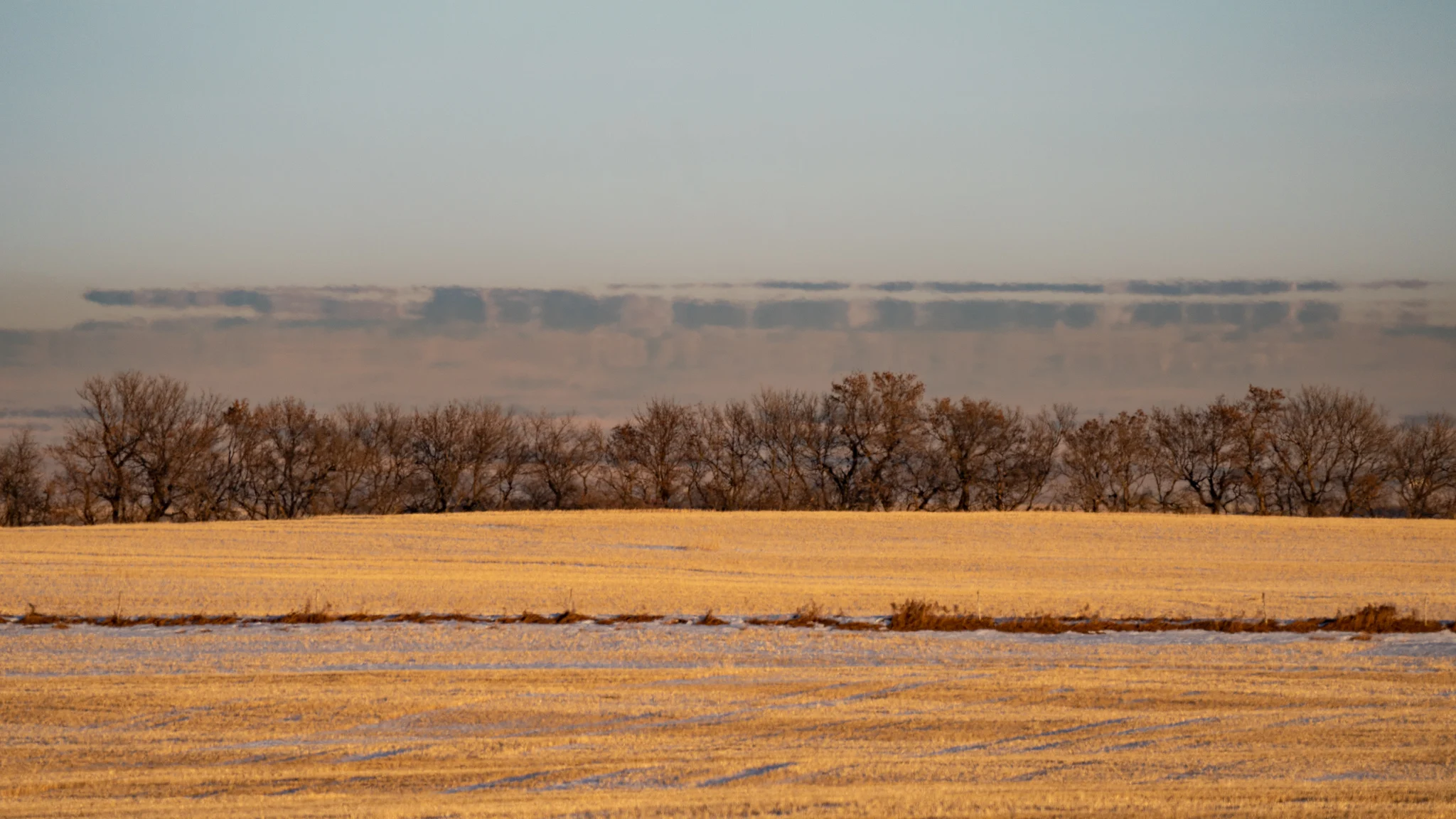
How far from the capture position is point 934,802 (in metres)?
9.95

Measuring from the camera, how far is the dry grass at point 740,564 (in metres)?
24.5

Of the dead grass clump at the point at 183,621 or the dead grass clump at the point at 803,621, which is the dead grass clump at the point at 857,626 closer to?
the dead grass clump at the point at 803,621

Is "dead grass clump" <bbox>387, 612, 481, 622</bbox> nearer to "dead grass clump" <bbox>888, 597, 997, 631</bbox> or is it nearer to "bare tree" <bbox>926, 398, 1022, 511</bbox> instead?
"dead grass clump" <bbox>888, 597, 997, 631</bbox>

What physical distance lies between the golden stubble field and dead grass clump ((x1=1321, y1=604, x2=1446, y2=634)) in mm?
970

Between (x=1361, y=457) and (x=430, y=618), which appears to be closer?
(x=430, y=618)

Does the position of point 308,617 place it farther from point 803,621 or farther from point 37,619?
point 803,621

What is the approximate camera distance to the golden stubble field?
1031cm

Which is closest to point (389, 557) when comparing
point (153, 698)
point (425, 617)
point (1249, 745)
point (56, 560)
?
point (56, 560)

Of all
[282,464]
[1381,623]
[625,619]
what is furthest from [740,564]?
[282,464]

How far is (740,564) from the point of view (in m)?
36.0

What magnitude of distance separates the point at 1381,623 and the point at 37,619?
22.5 metres

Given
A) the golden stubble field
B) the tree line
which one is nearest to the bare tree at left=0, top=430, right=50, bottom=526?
the tree line

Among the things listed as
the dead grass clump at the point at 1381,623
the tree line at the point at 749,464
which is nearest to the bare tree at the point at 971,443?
the tree line at the point at 749,464

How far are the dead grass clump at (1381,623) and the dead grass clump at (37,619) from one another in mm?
21247
